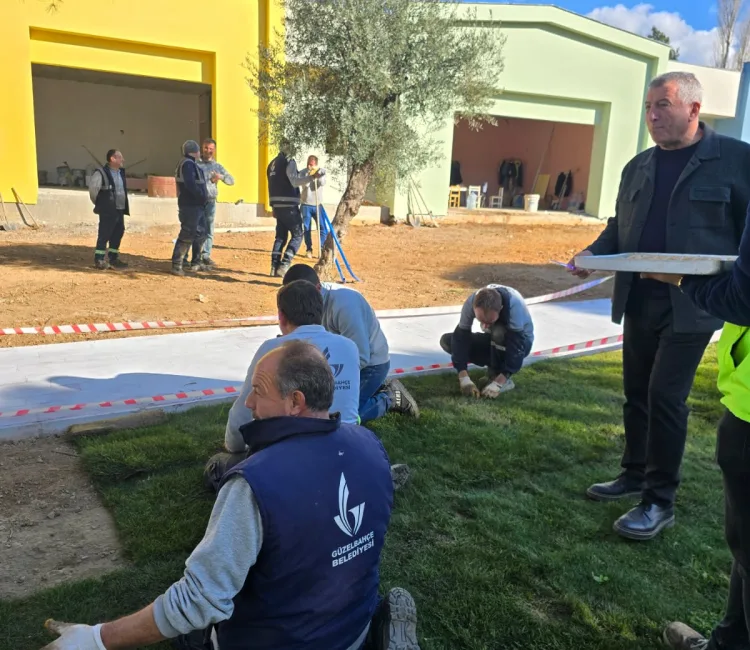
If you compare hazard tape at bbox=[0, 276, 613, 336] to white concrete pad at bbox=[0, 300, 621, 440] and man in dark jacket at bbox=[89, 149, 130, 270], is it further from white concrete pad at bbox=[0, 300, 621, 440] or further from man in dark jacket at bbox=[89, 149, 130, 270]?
man in dark jacket at bbox=[89, 149, 130, 270]

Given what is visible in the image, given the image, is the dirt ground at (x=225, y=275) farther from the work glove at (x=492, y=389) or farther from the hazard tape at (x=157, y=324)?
the work glove at (x=492, y=389)

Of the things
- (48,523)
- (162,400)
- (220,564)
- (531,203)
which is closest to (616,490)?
(220,564)

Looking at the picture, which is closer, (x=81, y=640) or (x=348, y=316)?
(x=81, y=640)

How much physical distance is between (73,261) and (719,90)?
22.4 metres

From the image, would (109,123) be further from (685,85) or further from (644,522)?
(644,522)

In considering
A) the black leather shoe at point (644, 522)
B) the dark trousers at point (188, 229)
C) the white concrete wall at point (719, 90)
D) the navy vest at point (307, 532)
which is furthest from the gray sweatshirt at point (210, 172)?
the white concrete wall at point (719, 90)

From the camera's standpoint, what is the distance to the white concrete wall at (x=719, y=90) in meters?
22.7

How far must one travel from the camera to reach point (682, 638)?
94.9 inches

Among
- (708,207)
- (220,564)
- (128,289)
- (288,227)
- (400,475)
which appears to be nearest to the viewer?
(220,564)

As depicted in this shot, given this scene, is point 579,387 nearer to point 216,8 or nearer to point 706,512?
point 706,512

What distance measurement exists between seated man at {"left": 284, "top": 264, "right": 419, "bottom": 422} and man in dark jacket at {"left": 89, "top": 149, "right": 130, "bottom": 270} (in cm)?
634

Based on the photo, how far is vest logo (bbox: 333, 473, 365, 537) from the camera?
170cm

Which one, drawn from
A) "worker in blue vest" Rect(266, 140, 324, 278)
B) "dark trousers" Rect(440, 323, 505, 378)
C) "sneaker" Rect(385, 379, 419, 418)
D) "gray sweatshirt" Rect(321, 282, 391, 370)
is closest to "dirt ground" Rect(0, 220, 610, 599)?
"worker in blue vest" Rect(266, 140, 324, 278)

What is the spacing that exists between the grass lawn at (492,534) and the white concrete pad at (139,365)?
19.2 inches
